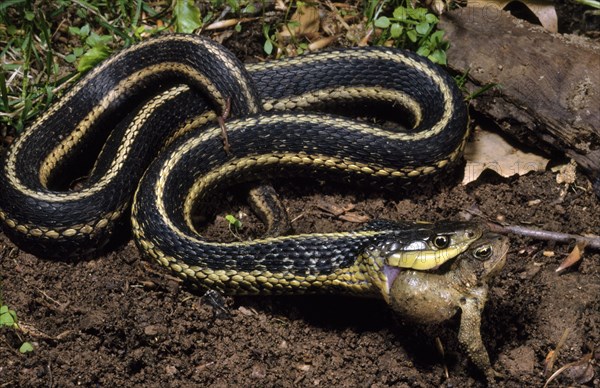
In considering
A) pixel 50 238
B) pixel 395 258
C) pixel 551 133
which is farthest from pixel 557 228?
pixel 50 238

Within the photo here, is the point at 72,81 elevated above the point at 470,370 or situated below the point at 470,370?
above

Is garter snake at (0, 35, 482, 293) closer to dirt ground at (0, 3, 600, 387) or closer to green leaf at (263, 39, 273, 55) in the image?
dirt ground at (0, 3, 600, 387)

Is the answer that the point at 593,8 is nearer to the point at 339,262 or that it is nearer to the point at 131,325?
the point at 339,262

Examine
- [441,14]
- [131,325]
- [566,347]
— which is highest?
[441,14]

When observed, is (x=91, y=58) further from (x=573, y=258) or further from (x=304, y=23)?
(x=573, y=258)

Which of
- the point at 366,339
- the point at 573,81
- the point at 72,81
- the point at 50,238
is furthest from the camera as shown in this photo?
the point at 72,81

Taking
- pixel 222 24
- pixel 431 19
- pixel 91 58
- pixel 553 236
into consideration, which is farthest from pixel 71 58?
pixel 553 236
